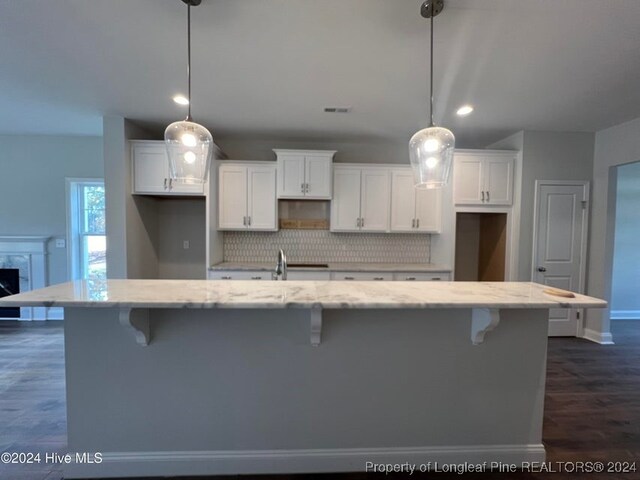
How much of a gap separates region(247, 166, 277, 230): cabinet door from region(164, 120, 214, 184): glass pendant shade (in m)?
1.99

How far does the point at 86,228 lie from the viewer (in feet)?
14.9

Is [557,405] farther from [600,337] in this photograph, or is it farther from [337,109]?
[337,109]

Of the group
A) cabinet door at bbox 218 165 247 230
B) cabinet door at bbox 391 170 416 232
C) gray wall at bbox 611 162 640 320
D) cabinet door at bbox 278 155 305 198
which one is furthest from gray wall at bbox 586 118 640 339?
cabinet door at bbox 218 165 247 230

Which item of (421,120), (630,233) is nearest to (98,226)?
(421,120)

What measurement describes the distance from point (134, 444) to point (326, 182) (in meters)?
3.11

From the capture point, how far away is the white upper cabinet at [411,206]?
3992mm

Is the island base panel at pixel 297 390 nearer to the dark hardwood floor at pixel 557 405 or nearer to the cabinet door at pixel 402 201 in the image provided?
the dark hardwood floor at pixel 557 405

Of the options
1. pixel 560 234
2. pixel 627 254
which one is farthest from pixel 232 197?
pixel 627 254

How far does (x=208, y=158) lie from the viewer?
6.39ft

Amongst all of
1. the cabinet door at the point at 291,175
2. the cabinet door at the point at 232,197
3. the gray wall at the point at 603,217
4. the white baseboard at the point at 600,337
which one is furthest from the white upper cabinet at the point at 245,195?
the white baseboard at the point at 600,337

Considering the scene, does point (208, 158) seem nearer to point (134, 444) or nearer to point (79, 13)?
point (79, 13)

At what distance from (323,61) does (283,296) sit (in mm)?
1804

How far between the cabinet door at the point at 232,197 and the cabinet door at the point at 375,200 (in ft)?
5.15

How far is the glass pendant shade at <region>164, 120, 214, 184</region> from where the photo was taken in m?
1.79
